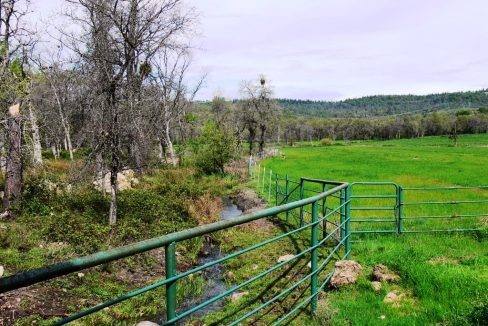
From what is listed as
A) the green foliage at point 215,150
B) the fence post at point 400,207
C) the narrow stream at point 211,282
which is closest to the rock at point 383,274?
the narrow stream at point 211,282

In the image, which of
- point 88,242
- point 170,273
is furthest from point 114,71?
point 170,273

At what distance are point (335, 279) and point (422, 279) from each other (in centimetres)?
145

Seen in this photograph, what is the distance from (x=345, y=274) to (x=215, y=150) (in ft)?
94.7

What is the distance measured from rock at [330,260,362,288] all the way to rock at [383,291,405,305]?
74 centimetres

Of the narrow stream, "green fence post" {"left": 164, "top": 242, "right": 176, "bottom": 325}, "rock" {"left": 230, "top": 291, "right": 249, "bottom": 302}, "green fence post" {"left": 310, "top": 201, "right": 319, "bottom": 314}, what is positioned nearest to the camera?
"green fence post" {"left": 164, "top": 242, "right": 176, "bottom": 325}

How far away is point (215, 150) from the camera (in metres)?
35.8

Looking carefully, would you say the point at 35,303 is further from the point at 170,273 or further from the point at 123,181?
the point at 123,181

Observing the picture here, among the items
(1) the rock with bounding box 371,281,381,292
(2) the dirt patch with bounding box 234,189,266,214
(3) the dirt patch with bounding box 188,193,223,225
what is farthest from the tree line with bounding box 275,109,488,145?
(1) the rock with bounding box 371,281,381,292

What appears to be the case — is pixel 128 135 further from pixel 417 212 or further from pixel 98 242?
pixel 417 212

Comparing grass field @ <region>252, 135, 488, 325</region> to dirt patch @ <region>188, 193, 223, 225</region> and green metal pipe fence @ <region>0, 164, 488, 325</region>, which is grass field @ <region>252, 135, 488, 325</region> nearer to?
green metal pipe fence @ <region>0, 164, 488, 325</region>

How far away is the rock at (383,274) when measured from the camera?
7.44m

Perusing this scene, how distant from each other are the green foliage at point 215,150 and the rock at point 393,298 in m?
29.6

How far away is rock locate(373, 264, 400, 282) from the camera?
7.44 m

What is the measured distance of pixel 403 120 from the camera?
166 m
